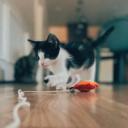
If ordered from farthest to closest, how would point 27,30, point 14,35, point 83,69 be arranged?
point 27,30 < point 14,35 < point 83,69

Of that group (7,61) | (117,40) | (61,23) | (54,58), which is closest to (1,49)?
(7,61)

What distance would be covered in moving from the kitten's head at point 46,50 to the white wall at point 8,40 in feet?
9.83

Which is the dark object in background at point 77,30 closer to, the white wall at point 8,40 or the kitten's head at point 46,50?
the white wall at point 8,40

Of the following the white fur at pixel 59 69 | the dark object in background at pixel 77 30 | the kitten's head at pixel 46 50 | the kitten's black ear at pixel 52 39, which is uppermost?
the dark object in background at pixel 77 30

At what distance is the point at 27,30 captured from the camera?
6922mm

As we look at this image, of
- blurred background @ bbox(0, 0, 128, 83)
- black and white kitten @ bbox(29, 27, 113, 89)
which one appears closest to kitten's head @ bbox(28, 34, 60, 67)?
black and white kitten @ bbox(29, 27, 113, 89)

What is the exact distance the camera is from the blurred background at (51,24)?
14.3 ft

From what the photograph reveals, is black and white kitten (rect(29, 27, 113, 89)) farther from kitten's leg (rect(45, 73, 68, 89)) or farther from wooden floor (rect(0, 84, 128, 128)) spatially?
wooden floor (rect(0, 84, 128, 128))

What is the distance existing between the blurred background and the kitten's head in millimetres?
2503

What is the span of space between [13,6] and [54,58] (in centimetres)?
405

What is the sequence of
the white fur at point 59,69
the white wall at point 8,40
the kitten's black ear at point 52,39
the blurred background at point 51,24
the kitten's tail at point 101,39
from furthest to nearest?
the white wall at point 8,40 → the blurred background at point 51,24 → the kitten's tail at point 101,39 → the white fur at point 59,69 → the kitten's black ear at point 52,39

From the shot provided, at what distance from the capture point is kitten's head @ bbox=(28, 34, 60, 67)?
1.54 metres

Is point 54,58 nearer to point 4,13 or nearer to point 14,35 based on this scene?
→ point 4,13

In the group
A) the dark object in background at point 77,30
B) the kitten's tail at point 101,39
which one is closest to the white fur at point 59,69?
the kitten's tail at point 101,39
